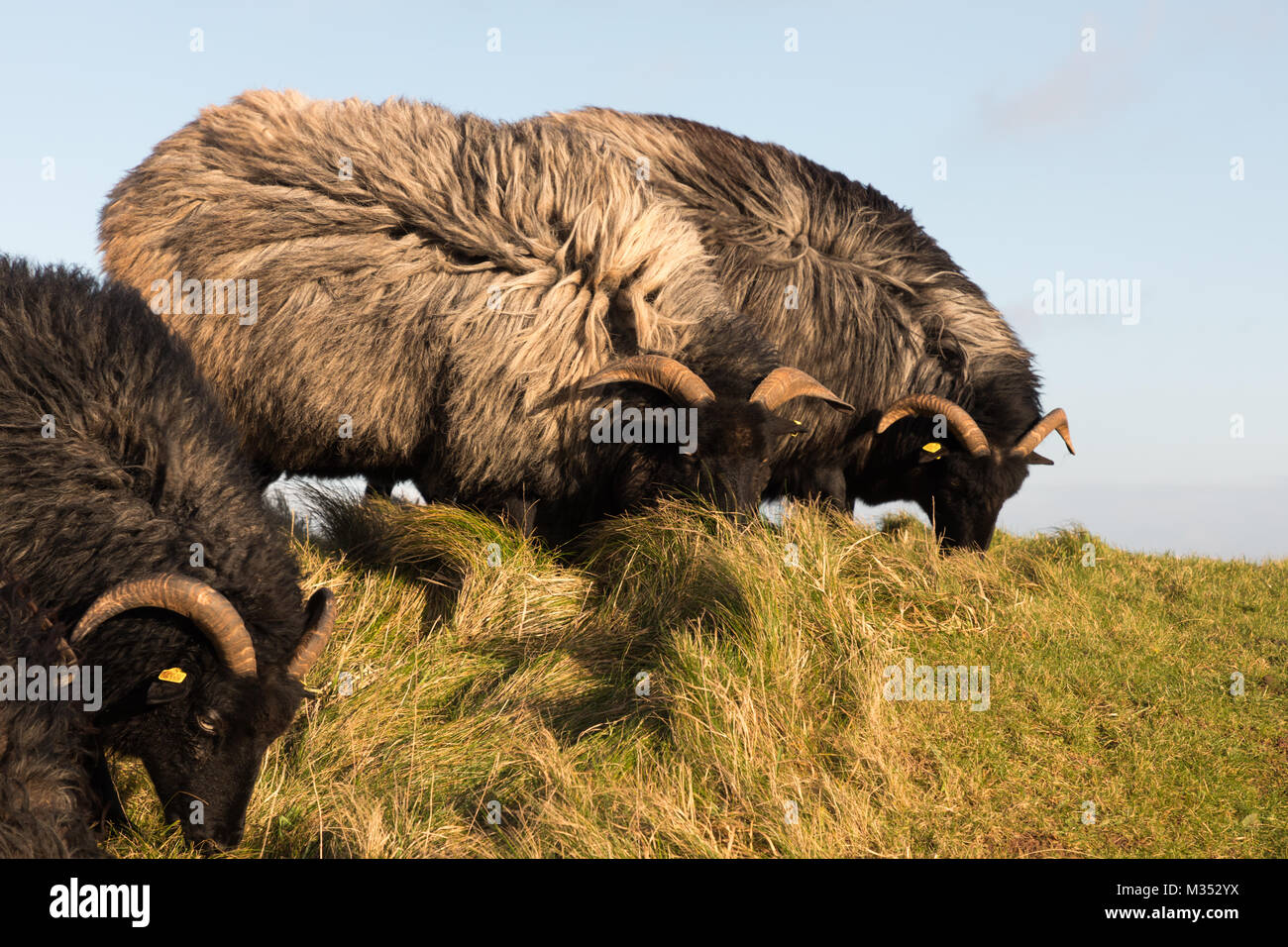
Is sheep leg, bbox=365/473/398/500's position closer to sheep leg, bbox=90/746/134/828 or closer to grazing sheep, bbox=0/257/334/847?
grazing sheep, bbox=0/257/334/847

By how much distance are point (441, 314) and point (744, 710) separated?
446 centimetres

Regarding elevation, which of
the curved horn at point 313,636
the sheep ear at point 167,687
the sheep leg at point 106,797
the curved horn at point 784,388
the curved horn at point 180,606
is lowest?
the sheep leg at point 106,797

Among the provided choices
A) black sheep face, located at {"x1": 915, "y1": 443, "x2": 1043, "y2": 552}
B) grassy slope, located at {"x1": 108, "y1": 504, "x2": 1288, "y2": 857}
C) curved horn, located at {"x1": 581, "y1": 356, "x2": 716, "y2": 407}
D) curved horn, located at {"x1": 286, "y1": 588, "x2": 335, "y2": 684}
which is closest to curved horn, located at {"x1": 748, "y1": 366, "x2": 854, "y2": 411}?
curved horn, located at {"x1": 581, "y1": 356, "x2": 716, "y2": 407}

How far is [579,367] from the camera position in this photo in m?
9.10

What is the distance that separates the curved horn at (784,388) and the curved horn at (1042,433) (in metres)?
2.41

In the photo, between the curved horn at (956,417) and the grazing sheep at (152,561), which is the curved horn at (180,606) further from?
the curved horn at (956,417)

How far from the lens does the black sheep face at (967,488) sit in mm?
10453

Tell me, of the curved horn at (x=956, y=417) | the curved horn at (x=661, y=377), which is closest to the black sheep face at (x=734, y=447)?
Result: the curved horn at (x=661, y=377)

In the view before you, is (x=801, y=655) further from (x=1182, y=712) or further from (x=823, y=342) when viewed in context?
(x=823, y=342)

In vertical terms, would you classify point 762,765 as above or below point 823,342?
below

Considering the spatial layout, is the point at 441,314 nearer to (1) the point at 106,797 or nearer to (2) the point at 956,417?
(1) the point at 106,797

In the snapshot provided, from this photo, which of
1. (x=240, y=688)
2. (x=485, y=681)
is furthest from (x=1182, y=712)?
(x=240, y=688)

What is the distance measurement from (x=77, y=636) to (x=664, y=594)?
379 cm

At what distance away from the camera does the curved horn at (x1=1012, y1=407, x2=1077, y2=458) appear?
1068 centimetres
